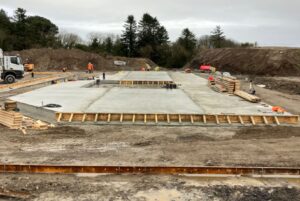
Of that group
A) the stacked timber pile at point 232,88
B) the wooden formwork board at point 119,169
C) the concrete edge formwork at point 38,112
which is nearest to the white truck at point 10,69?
the concrete edge formwork at point 38,112

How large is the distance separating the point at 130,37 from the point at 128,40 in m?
0.76

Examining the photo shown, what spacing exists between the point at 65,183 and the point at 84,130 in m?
4.90

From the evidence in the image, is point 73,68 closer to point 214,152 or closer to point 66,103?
point 66,103

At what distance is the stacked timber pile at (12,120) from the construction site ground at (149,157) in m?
0.41

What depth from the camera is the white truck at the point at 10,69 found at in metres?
27.7

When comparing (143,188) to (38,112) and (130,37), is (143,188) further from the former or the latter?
(130,37)

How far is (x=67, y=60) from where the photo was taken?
54906mm

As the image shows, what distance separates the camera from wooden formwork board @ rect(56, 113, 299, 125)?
43.7ft

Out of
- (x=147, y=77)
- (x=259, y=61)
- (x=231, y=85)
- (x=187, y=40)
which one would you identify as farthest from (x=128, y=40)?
(x=231, y=85)

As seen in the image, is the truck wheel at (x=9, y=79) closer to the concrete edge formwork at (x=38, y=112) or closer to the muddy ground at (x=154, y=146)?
the concrete edge formwork at (x=38, y=112)

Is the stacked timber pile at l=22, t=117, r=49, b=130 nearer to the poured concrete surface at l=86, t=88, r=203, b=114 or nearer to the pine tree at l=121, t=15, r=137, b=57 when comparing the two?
the poured concrete surface at l=86, t=88, r=203, b=114

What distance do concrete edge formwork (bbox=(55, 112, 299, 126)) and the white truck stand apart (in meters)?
16.4

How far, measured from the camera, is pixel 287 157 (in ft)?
30.9

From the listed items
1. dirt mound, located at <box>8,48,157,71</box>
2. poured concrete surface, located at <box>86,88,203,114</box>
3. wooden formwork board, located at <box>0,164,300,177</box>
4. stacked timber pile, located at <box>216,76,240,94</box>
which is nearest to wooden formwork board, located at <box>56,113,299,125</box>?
poured concrete surface, located at <box>86,88,203,114</box>
